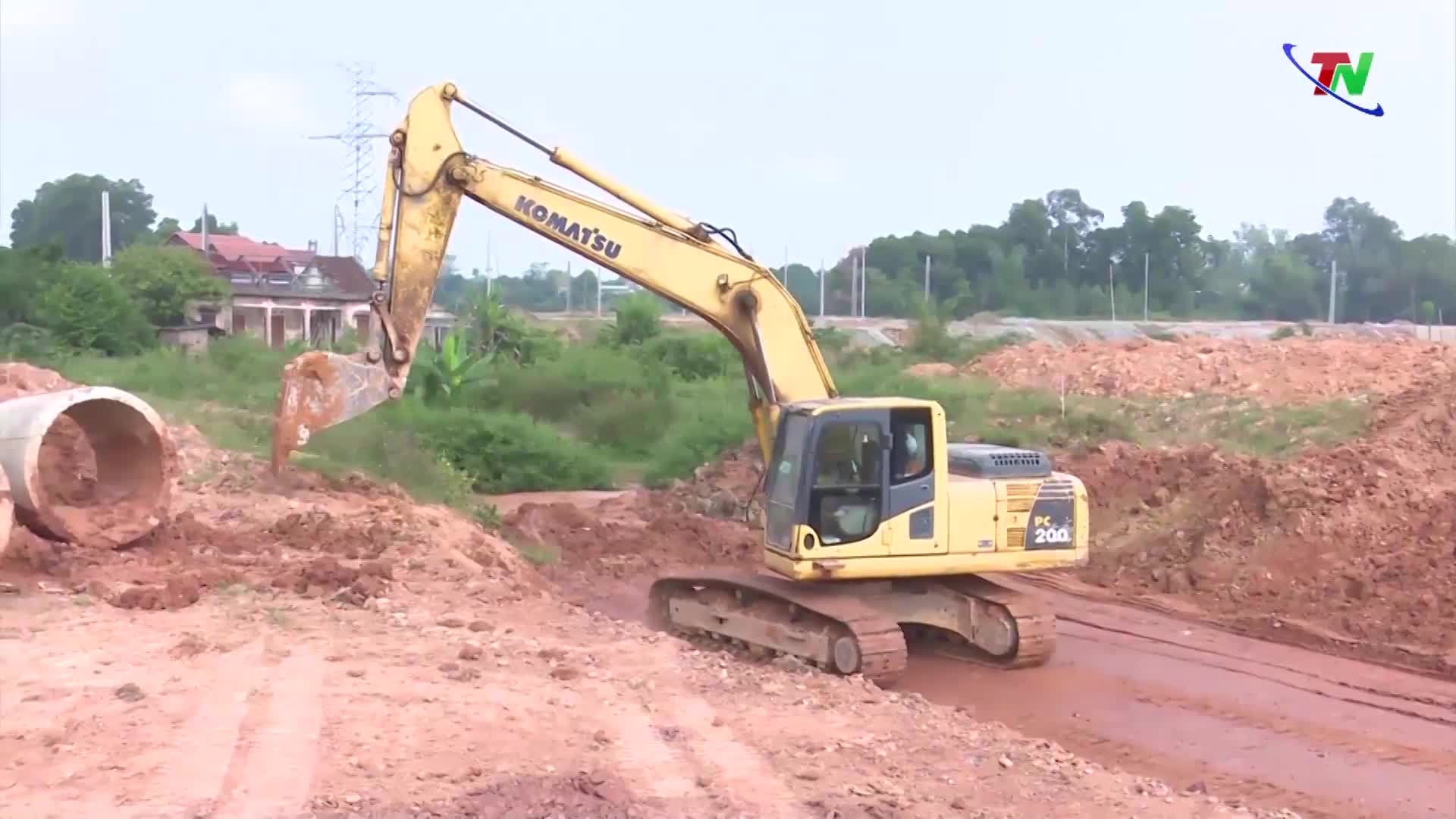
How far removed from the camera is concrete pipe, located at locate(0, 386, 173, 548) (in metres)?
9.99

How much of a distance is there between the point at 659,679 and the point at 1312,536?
785cm

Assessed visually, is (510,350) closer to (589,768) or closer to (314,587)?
(314,587)

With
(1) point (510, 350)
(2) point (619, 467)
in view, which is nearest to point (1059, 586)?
(2) point (619, 467)

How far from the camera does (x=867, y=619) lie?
30.8 feet

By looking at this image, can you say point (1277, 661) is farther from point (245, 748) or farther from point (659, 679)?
point (245, 748)

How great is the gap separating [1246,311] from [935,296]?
41.2 ft

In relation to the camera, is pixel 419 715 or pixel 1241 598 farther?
pixel 1241 598

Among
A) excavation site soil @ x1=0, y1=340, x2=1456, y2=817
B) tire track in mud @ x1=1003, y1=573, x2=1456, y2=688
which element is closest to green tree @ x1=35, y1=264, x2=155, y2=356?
excavation site soil @ x1=0, y1=340, x2=1456, y2=817

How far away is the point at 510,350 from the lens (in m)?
32.7

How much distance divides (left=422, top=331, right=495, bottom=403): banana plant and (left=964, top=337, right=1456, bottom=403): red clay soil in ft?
34.4

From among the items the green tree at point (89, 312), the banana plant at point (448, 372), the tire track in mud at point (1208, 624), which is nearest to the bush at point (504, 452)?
the banana plant at point (448, 372)

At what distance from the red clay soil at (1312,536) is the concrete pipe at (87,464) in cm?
900

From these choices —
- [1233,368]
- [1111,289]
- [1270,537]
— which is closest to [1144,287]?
[1111,289]

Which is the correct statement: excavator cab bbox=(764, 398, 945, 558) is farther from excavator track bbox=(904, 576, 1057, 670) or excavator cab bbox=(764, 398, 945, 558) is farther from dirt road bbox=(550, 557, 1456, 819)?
dirt road bbox=(550, 557, 1456, 819)
